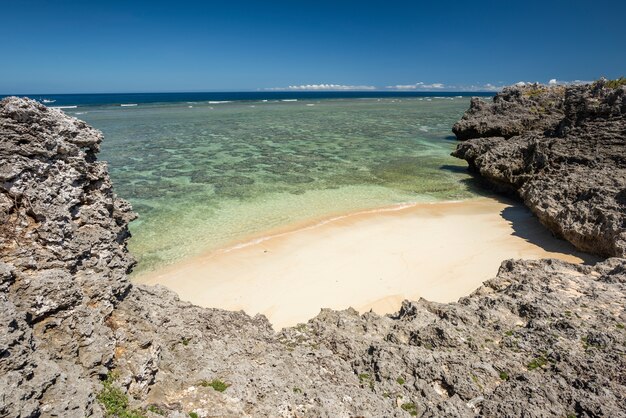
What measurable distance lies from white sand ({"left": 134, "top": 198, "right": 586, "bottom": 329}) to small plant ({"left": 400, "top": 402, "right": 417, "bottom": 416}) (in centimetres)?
481

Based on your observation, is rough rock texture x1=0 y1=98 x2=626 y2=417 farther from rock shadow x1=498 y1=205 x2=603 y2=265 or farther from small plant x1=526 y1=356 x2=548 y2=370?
rock shadow x1=498 y1=205 x2=603 y2=265

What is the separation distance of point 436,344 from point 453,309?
103 cm

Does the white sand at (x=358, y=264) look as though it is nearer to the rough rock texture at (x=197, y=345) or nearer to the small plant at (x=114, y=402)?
the rough rock texture at (x=197, y=345)

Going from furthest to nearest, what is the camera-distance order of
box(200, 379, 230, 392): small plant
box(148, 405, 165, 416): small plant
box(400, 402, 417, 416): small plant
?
box(400, 402, 417, 416): small plant, box(200, 379, 230, 392): small plant, box(148, 405, 165, 416): small plant

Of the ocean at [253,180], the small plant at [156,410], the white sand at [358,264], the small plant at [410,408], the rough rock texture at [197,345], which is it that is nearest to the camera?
the small plant at [156,410]

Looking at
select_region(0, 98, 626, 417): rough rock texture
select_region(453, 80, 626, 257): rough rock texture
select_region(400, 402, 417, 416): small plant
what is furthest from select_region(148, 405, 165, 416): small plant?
select_region(453, 80, 626, 257): rough rock texture

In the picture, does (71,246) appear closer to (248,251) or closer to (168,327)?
(168,327)

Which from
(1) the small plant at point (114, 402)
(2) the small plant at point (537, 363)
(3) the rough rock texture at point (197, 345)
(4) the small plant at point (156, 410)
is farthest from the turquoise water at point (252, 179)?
(2) the small plant at point (537, 363)

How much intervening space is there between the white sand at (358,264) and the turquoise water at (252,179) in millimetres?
1674

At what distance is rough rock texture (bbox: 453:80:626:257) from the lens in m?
10.9

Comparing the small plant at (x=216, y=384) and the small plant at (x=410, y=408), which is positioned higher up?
the small plant at (x=216, y=384)

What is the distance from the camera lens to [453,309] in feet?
21.5

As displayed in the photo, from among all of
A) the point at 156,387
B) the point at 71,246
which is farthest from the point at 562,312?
the point at 71,246

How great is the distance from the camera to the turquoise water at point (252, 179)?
15.4m
